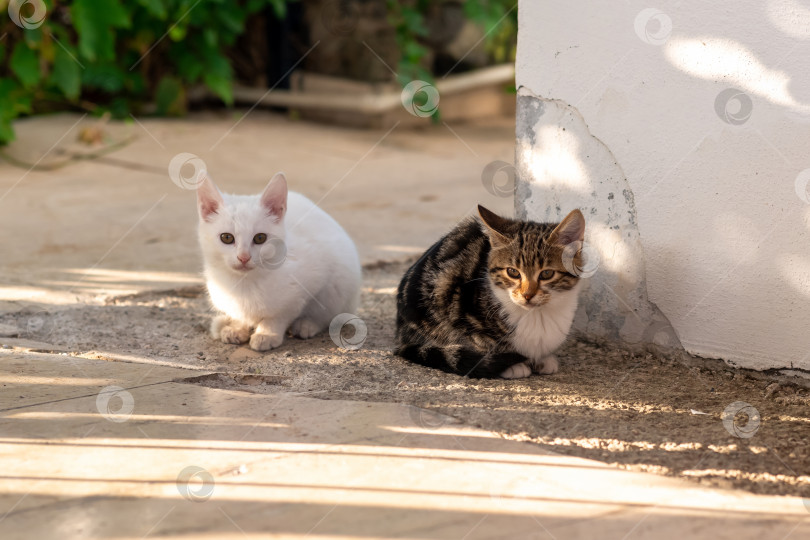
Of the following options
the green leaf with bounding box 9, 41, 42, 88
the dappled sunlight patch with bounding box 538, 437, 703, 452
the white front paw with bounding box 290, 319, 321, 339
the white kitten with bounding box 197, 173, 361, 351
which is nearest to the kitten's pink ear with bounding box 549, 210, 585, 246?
the dappled sunlight patch with bounding box 538, 437, 703, 452

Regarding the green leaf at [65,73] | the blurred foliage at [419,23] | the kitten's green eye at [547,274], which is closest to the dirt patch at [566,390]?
the kitten's green eye at [547,274]

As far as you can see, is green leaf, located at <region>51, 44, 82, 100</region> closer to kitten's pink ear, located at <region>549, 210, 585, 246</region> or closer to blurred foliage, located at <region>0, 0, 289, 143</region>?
blurred foliage, located at <region>0, 0, 289, 143</region>

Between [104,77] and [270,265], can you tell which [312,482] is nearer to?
[270,265]

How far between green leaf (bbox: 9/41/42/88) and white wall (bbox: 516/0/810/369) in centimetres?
488

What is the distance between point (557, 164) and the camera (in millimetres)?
3865

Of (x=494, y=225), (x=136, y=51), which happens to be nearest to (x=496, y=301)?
(x=494, y=225)

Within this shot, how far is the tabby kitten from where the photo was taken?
3.40 m

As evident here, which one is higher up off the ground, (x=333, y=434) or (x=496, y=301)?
(x=496, y=301)

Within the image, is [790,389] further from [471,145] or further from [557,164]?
[471,145]

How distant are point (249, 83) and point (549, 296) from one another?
7212mm

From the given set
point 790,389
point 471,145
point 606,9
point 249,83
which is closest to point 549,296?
point 790,389

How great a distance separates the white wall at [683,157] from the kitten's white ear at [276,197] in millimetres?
1108

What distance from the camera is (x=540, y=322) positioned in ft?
11.4

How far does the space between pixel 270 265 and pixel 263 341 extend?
331mm
